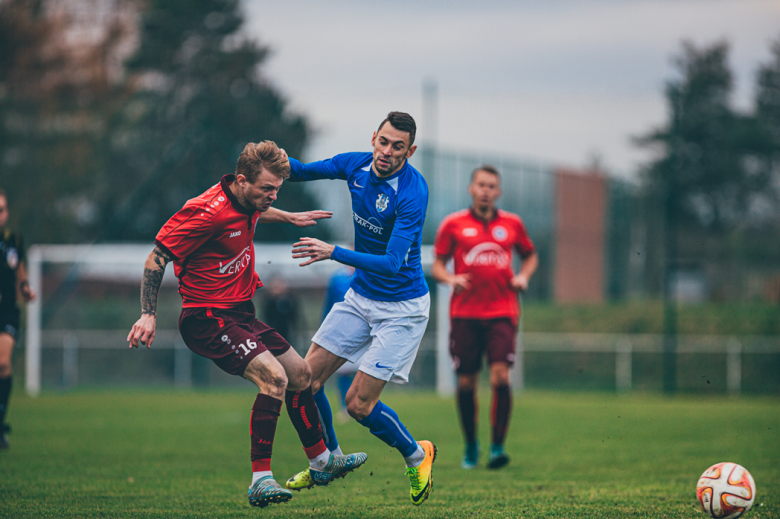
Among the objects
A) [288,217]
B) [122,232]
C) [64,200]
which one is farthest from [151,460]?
[64,200]

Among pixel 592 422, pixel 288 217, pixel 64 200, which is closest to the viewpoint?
pixel 288 217

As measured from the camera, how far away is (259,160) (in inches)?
198

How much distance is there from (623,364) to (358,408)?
47.0 ft

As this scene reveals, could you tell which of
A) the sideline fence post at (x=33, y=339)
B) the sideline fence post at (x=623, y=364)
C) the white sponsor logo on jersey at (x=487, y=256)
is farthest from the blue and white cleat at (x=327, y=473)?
the sideline fence post at (x=33, y=339)

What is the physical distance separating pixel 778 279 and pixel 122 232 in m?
16.4

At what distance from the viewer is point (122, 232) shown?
21156mm

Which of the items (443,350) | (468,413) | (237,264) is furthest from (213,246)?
(443,350)

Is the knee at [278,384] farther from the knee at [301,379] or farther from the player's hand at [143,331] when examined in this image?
the player's hand at [143,331]

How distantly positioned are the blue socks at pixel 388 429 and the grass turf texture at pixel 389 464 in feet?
1.33

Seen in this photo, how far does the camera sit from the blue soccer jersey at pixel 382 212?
5172mm

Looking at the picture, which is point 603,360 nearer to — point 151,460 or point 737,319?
point 737,319

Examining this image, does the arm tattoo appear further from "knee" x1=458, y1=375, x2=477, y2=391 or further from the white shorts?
"knee" x1=458, y1=375, x2=477, y2=391

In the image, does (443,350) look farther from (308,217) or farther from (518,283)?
(308,217)

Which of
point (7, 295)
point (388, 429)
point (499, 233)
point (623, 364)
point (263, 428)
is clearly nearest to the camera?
point (263, 428)
